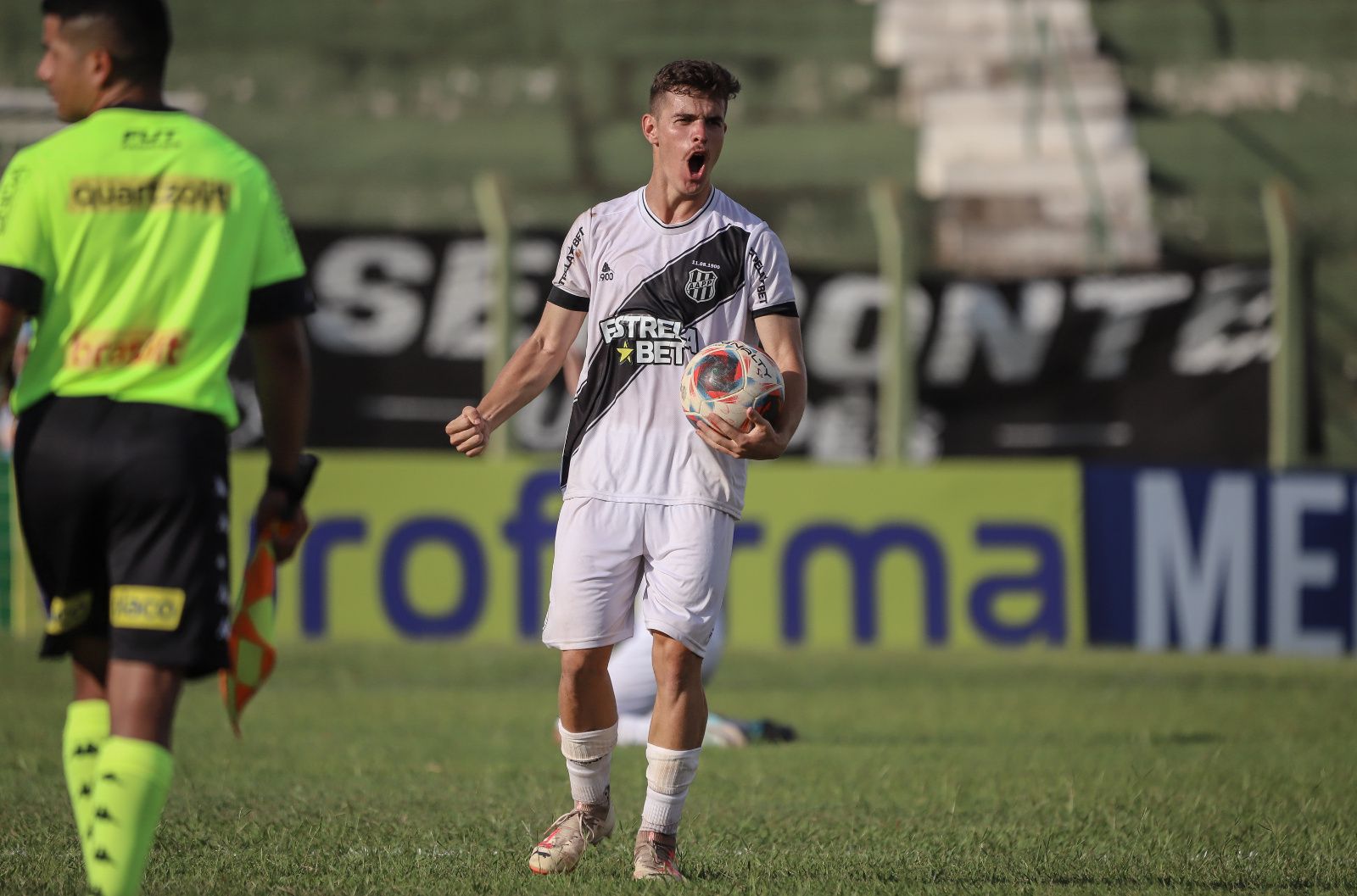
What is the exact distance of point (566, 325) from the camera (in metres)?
5.34

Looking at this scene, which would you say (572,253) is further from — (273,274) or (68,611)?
(68,611)

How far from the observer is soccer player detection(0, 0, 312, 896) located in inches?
154

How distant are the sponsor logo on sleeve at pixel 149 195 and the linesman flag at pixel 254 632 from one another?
2.28 feet

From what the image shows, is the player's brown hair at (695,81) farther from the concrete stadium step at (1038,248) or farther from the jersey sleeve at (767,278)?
the concrete stadium step at (1038,248)

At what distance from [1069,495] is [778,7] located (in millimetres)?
13384

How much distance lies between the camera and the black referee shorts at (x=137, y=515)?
390 cm

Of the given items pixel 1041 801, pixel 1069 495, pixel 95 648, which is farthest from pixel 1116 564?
pixel 95 648

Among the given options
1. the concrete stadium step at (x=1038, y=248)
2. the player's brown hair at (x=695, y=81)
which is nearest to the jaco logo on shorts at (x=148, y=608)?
the player's brown hair at (x=695, y=81)

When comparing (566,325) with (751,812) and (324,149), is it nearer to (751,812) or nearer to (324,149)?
(751,812)

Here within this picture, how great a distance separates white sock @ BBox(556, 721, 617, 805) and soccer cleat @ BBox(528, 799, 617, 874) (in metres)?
0.04

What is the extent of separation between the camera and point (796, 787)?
6812 mm

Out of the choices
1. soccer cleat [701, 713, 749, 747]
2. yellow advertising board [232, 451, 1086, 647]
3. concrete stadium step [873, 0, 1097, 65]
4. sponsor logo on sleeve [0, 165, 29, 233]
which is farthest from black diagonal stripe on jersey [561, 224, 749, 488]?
concrete stadium step [873, 0, 1097, 65]

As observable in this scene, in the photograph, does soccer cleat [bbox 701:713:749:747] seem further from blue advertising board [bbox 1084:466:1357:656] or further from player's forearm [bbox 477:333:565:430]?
blue advertising board [bbox 1084:466:1357:656]

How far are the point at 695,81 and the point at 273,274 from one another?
1.49 meters
